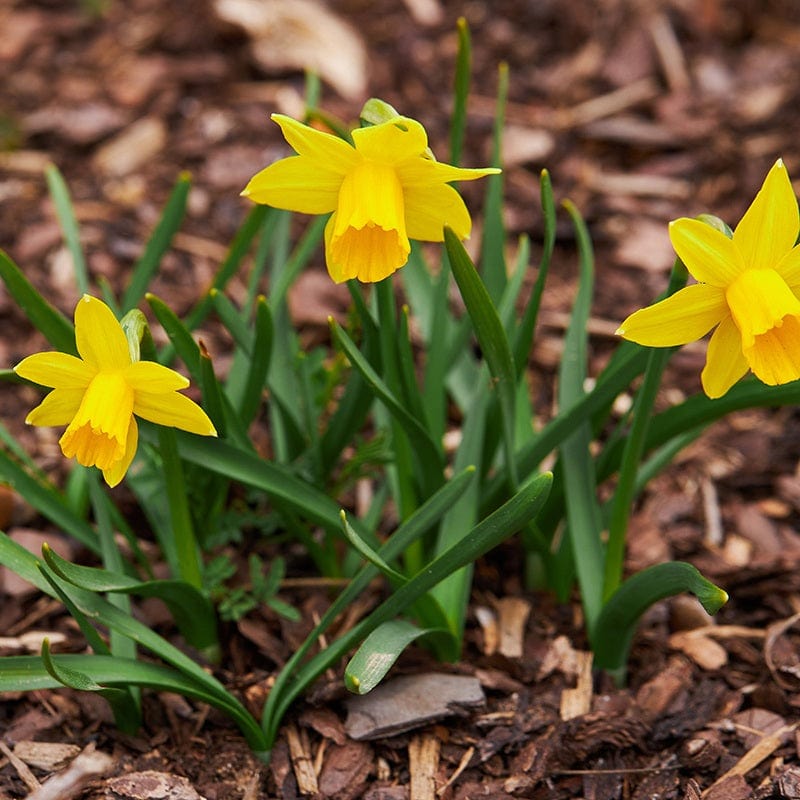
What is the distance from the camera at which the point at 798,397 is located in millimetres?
2014

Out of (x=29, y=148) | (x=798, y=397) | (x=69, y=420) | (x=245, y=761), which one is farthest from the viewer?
(x=29, y=148)

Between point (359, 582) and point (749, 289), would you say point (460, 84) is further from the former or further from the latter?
point (359, 582)

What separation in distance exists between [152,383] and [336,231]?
15.3 inches

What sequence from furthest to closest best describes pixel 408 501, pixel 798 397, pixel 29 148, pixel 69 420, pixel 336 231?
pixel 29 148
pixel 408 501
pixel 798 397
pixel 69 420
pixel 336 231

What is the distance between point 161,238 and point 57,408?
2.55ft

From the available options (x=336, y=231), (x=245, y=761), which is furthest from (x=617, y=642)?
(x=336, y=231)

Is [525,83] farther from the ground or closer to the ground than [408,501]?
farther from the ground

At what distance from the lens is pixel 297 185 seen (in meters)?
1.76

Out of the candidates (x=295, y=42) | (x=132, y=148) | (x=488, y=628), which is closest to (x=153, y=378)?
(x=488, y=628)

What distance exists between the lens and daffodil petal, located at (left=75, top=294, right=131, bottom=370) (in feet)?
5.63

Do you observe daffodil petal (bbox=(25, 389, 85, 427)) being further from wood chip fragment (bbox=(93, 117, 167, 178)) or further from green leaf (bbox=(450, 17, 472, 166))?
wood chip fragment (bbox=(93, 117, 167, 178))

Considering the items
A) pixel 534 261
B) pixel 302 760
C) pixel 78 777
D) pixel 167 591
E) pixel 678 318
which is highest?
pixel 678 318

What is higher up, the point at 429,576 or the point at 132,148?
the point at 132,148

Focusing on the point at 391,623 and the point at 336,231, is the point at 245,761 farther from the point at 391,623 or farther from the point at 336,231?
the point at 336,231
